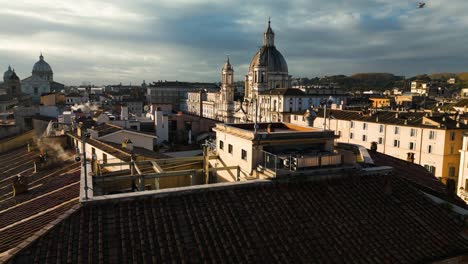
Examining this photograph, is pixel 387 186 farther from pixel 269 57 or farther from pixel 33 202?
pixel 269 57

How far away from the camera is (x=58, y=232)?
316 inches

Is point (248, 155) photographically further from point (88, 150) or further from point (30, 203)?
point (88, 150)

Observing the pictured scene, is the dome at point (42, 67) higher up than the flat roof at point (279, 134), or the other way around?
the dome at point (42, 67)

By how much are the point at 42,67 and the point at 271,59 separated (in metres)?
94.0

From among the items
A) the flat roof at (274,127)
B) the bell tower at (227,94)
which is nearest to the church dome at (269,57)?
the bell tower at (227,94)

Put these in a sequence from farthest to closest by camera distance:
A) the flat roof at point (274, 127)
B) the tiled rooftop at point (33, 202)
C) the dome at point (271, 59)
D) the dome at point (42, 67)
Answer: the dome at point (42, 67), the dome at point (271, 59), the flat roof at point (274, 127), the tiled rooftop at point (33, 202)

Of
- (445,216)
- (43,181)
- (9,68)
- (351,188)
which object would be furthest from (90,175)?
(9,68)

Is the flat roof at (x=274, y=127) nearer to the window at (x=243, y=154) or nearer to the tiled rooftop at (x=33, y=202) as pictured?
the window at (x=243, y=154)

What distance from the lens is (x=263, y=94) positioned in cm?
9619

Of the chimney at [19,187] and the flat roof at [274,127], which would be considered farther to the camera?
the flat roof at [274,127]

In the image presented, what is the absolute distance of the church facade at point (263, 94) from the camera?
87.1 m

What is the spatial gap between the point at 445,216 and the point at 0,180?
22732 millimetres

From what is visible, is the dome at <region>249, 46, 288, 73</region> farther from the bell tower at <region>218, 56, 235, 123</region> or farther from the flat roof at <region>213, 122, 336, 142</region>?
the flat roof at <region>213, 122, 336, 142</region>

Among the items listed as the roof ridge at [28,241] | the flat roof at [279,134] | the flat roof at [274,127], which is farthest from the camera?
the flat roof at [274,127]
